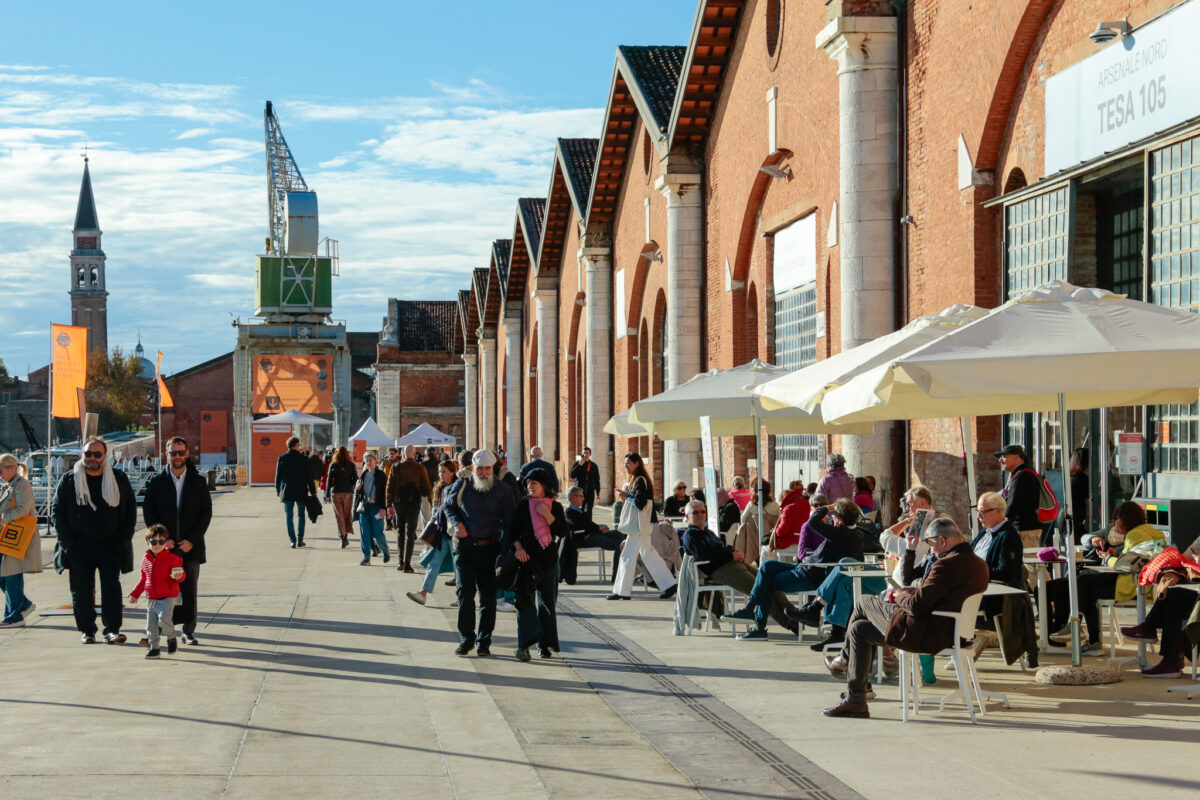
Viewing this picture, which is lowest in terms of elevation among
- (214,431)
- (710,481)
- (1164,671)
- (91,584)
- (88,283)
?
(1164,671)

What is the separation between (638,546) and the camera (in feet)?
54.3

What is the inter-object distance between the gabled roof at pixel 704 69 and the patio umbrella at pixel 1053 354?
1679 cm

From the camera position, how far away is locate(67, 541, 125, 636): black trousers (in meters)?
12.4

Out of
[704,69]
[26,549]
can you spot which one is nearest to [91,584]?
[26,549]

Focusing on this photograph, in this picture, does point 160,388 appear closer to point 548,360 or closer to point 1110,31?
point 548,360

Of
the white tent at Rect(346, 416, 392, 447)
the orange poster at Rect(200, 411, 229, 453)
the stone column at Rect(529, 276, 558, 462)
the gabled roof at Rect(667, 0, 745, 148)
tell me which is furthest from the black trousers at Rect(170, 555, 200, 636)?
the orange poster at Rect(200, 411, 229, 453)

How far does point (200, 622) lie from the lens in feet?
46.5

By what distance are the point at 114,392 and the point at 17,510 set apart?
4631 inches

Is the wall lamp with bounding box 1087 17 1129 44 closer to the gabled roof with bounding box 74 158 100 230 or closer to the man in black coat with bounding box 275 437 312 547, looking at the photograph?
the man in black coat with bounding box 275 437 312 547

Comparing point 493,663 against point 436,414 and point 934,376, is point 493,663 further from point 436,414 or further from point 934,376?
point 436,414

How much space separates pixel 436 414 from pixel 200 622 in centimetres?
7507

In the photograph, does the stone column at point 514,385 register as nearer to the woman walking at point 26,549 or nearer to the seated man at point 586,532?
the seated man at point 586,532

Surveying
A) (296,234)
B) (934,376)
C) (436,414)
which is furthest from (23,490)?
(296,234)

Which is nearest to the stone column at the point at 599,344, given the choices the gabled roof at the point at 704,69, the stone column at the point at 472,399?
the gabled roof at the point at 704,69
